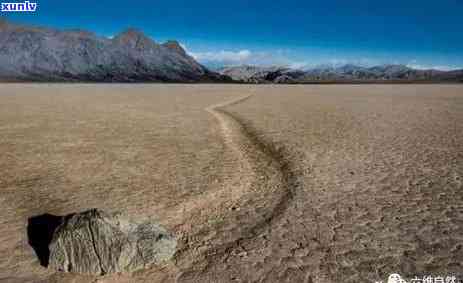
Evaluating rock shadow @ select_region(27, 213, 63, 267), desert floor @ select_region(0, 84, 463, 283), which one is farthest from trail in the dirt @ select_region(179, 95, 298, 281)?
rock shadow @ select_region(27, 213, 63, 267)

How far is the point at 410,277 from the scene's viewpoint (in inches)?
235

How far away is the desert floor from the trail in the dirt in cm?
4

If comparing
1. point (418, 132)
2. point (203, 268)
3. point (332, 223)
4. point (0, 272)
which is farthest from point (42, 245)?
point (418, 132)

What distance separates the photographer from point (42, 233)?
24.3 feet

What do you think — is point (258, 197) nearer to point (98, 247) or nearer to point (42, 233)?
point (98, 247)

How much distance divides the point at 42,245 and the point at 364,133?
16.0 metres

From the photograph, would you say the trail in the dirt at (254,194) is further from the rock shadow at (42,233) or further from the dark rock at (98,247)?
the rock shadow at (42,233)

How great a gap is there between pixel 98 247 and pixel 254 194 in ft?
15.5

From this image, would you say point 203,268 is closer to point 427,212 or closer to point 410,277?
point 410,277

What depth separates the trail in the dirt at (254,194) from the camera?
705 cm

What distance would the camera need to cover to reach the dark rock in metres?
6.11

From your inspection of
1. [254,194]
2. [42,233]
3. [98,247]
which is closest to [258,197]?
[254,194]

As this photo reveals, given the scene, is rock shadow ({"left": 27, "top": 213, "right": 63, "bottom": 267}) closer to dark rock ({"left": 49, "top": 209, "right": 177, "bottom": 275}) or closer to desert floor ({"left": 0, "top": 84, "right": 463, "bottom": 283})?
desert floor ({"left": 0, "top": 84, "right": 463, "bottom": 283})

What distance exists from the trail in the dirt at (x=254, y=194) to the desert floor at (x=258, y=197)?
0.13 feet
